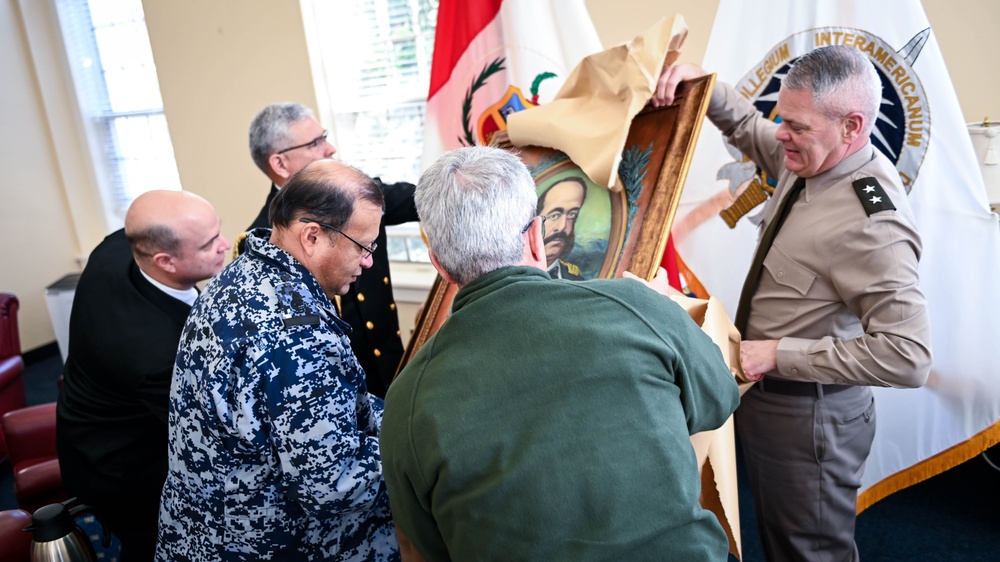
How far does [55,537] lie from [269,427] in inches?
35.6

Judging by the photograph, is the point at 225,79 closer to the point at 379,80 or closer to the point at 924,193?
the point at 379,80

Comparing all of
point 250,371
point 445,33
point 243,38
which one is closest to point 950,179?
point 445,33

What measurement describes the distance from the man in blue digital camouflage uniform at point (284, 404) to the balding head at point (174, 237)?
56cm

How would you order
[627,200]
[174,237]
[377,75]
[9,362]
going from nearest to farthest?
[627,200]
[174,237]
[9,362]
[377,75]

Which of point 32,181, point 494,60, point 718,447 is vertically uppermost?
point 494,60

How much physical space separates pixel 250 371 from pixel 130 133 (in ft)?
17.0

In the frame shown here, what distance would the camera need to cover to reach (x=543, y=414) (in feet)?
3.19

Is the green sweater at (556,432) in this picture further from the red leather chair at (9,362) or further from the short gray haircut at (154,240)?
the red leather chair at (9,362)

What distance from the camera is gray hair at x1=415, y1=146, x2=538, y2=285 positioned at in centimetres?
106

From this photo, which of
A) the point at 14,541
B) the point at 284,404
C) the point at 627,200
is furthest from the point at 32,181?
the point at 627,200

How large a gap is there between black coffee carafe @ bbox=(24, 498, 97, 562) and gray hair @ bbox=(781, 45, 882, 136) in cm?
214

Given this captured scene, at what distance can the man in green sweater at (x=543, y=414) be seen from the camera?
3.18ft

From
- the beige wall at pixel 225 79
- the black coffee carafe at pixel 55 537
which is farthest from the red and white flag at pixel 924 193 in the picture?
the beige wall at pixel 225 79

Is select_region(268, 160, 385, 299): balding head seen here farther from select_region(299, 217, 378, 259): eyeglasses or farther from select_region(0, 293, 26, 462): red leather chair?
select_region(0, 293, 26, 462): red leather chair
